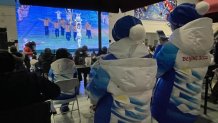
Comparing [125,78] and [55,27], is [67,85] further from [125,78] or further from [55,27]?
[55,27]

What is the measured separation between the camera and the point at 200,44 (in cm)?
A: 185

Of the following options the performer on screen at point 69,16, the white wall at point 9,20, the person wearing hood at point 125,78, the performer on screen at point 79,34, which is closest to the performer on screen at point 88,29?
the performer on screen at point 79,34

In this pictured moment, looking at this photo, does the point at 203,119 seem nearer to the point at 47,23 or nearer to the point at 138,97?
the point at 138,97

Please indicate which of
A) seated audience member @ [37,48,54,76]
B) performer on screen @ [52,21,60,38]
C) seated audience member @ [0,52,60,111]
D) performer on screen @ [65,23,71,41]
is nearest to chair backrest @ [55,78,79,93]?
seated audience member @ [0,52,60,111]

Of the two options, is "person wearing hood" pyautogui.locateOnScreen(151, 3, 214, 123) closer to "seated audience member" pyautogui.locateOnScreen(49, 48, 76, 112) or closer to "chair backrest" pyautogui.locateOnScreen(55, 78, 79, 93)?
"chair backrest" pyautogui.locateOnScreen(55, 78, 79, 93)

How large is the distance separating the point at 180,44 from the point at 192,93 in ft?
1.53

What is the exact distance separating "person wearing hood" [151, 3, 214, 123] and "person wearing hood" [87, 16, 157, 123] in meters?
0.40

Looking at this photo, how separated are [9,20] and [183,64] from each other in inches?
278

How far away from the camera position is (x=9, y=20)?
7488mm

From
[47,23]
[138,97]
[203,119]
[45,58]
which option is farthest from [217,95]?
[47,23]

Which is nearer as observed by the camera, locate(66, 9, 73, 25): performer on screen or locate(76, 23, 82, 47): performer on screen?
locate(66, 9, 73, 25): performer on screen

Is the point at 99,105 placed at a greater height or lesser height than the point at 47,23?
lesser

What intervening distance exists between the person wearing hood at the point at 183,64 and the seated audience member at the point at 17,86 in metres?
1.05

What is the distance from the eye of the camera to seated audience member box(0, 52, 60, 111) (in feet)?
5.44
